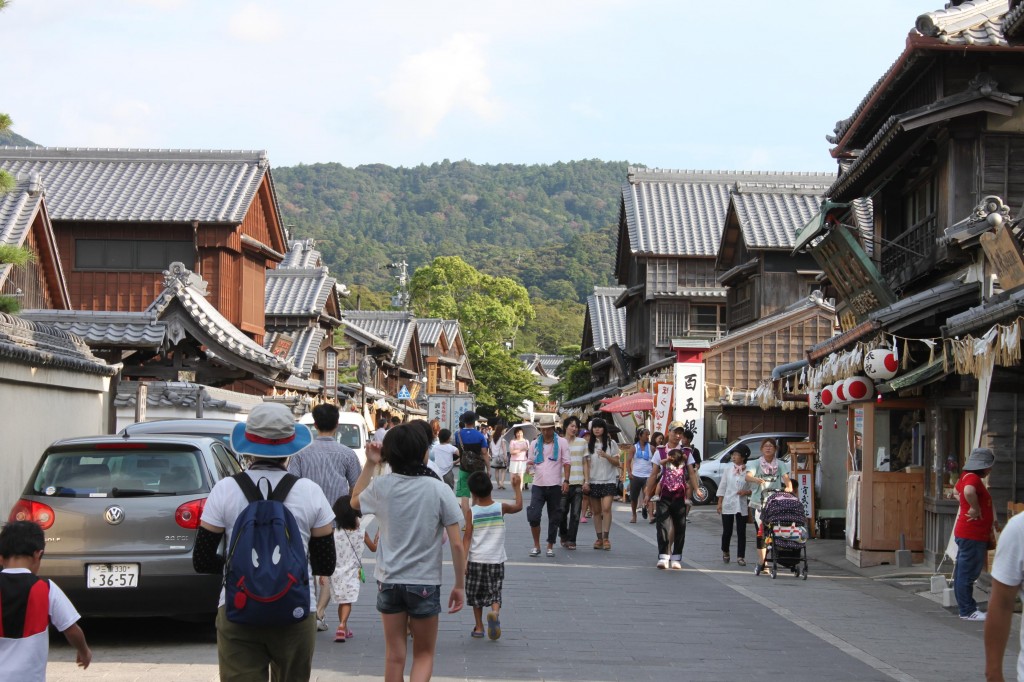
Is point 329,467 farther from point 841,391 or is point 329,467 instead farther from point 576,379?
point 576,379

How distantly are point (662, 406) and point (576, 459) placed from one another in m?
13.0

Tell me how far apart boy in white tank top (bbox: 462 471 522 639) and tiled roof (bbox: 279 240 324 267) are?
39.7m

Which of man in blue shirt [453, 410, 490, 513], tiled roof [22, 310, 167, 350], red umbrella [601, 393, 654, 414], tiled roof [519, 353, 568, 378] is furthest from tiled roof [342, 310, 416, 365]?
tiled roof [519, 353, 568, 378]

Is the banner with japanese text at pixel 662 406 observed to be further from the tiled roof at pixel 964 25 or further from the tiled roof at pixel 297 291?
the tiled roof at pixel 964 25

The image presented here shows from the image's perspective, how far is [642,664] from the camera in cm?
921

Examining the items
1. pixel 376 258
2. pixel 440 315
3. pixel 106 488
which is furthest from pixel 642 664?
pixel 376 258

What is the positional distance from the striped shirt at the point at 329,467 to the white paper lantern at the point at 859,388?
9.17 m

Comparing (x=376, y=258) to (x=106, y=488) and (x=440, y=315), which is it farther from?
(x=106, y=488)

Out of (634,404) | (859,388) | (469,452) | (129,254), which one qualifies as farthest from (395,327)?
(469,452)

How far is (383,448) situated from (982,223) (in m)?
9.13

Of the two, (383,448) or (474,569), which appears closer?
(383,448)

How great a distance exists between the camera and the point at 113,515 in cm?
920

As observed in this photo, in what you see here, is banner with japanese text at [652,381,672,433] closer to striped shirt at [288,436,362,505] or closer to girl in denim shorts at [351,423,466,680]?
striped shirt at [288,436,362,505]

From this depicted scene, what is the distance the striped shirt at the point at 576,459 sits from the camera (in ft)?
60.7
